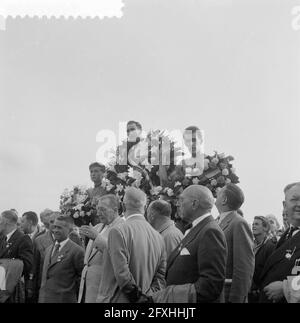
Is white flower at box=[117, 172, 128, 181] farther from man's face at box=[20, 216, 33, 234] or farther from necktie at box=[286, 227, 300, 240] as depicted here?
man's face at box=[20, 216, 33, 234]

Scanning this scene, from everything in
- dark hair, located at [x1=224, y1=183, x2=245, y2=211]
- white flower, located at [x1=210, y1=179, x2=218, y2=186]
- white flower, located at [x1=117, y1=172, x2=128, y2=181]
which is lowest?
dark hair, located at [x1=224, y1=183, x2=245, y2=211]

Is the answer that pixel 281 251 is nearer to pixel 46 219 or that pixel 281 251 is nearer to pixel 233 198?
pixel 233 198

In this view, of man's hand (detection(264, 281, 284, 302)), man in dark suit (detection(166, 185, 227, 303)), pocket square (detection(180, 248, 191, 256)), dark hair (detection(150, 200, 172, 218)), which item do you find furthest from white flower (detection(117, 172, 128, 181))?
man's hand (detection(264, 281, 284, 302))

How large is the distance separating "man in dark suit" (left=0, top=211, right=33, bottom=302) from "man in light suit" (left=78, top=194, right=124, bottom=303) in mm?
1341

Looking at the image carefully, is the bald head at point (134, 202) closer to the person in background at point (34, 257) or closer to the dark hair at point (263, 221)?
the dark hair at point (263, 221)

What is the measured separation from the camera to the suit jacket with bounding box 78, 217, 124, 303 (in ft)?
16.7

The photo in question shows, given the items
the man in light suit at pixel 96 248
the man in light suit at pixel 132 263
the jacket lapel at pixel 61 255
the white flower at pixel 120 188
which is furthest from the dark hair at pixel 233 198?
the jacket lapel at pixel 61 255

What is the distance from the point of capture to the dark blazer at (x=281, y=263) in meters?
4.12

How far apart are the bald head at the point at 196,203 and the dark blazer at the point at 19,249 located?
2843mm

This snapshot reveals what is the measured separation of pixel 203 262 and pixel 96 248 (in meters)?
1.62

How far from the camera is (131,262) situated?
4598mm

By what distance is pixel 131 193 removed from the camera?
4.91 meters

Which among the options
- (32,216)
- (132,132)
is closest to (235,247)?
(132,132)
